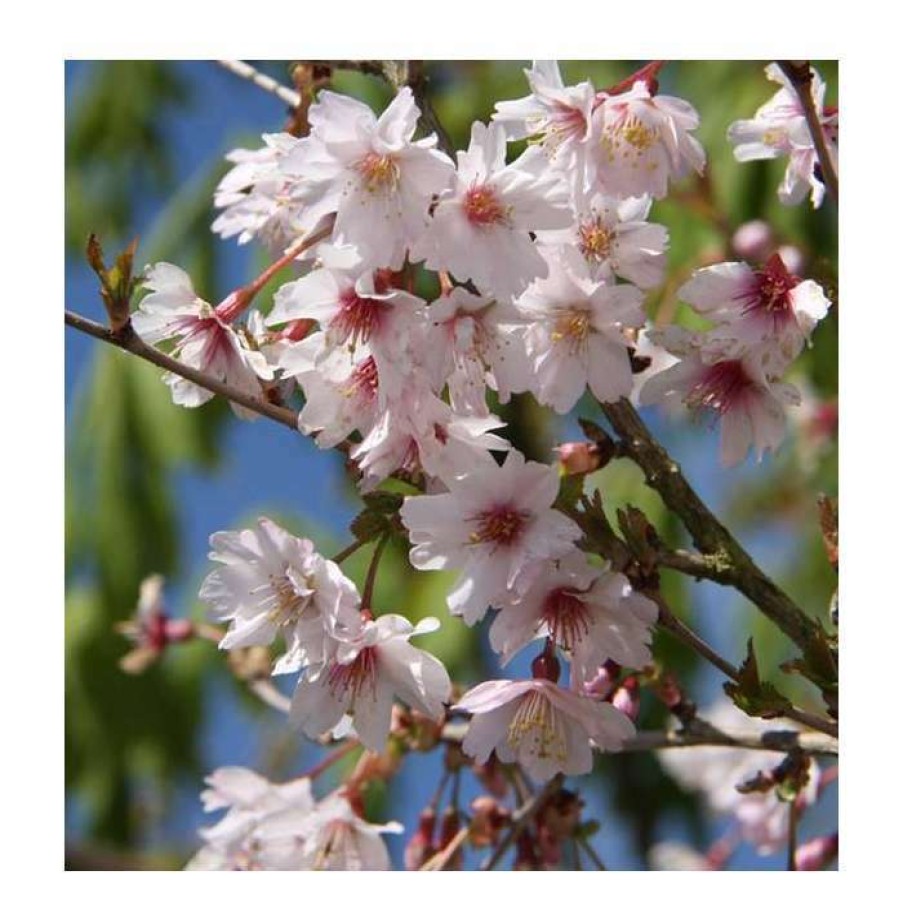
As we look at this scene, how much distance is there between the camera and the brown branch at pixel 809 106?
36.8 inches

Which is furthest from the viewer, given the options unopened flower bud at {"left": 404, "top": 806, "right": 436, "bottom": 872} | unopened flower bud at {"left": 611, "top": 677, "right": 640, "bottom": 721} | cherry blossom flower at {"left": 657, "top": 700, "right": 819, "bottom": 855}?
cherry blossom flower at {"left": 657, "top": 700, "right": 819, "bottom": 855}

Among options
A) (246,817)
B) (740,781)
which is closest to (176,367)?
(246,817)

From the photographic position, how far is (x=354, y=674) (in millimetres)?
894

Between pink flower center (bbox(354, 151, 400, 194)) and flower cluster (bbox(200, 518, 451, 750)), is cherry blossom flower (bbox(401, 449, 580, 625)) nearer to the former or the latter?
flower cluster (bbox(200, 518, 451, 750))

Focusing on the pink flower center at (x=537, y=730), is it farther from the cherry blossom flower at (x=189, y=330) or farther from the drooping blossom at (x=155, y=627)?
the drooping blossom at (x=155, y=627)

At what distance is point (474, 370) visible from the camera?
845mm

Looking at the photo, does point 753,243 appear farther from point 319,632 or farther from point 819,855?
point 319,632

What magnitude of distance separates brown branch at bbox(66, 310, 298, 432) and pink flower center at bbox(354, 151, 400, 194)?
0.15 meters

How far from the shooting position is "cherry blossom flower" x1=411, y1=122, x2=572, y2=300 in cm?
80

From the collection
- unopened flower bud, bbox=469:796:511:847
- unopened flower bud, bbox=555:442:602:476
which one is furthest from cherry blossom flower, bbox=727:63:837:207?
unopened flower bud, bbox=469:796:511:847
